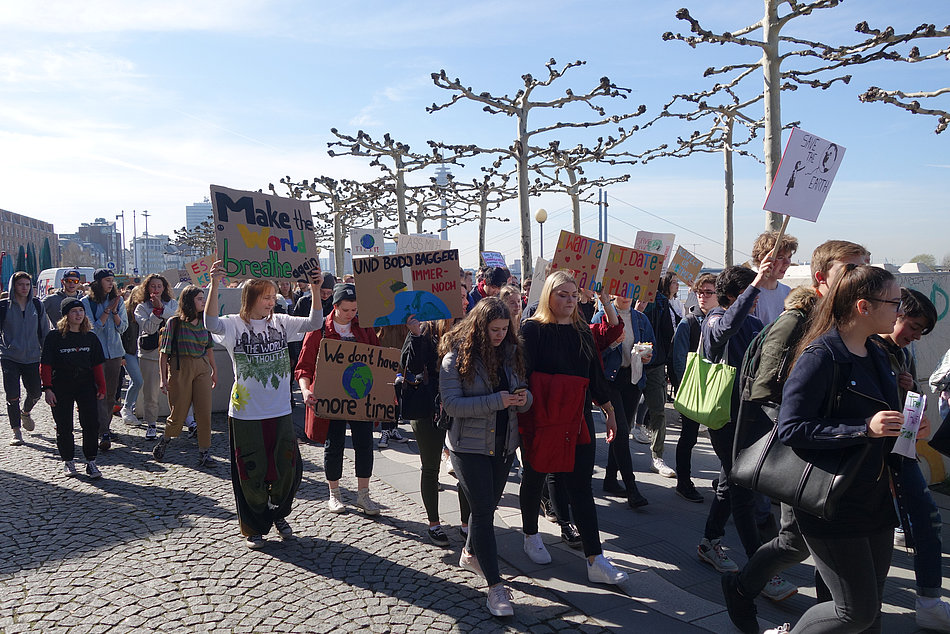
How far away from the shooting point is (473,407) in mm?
3963

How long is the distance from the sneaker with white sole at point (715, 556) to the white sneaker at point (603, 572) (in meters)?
0.63

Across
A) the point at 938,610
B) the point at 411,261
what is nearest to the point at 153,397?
the point at 411,261

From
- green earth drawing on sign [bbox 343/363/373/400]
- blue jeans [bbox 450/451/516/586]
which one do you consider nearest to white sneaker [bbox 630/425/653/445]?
green earth drawing on sign [bbox 343/363/373/400]

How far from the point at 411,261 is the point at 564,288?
1.77 metres

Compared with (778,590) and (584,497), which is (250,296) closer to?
(584,497)

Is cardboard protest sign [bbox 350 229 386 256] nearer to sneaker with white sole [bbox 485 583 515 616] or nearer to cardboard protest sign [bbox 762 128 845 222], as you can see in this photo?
cardboard protest sign [bbox 762 128 845 222]

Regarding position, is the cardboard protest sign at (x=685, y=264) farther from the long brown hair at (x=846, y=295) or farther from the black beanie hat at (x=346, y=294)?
the long brown hair at (x=846, y=295)

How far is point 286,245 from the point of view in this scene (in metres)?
5.73

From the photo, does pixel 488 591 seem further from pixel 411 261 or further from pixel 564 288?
pixel 411 261

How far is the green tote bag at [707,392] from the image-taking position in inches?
172

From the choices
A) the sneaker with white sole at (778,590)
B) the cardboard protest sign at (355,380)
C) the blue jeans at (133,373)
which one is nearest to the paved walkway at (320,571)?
the sneaker with white sole at (778,590)

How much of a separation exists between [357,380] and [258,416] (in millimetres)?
809

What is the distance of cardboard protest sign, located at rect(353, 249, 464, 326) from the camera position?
5.46 metres

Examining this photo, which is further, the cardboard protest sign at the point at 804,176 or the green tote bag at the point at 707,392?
the cardboard protest sign at the point at 804,176
